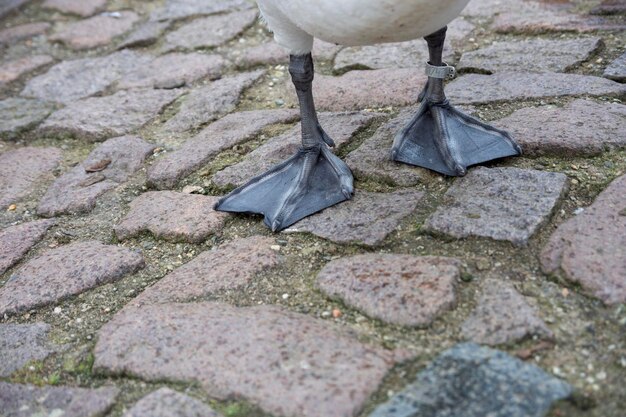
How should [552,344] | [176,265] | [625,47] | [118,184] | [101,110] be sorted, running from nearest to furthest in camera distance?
[552,344] < [176,265] < [118,184] < [625,47] < [101,110]

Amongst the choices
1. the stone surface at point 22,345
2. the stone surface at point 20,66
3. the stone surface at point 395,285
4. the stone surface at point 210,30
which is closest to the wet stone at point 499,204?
the stone surface at point 395,285

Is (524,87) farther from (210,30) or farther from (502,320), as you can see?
(210,30)

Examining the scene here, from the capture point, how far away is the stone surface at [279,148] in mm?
2688

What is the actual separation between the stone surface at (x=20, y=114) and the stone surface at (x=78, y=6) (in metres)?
1.04

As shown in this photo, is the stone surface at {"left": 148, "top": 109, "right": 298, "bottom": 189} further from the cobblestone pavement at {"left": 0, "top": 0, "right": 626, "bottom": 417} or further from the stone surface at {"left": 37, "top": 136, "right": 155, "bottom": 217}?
the stone surface at {"left": 37, "top": 136, "right": 155, "bottom": 217}

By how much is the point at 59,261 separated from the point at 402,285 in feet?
3.59

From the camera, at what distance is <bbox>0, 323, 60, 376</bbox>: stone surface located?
6.62 ft

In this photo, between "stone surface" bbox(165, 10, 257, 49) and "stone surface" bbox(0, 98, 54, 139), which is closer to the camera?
"stone surface" bbox(0, 98, 54, 139)

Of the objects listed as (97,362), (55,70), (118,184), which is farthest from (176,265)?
(55,70)

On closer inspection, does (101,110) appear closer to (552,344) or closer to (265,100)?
(265,100)

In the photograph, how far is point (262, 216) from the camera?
8.04ft

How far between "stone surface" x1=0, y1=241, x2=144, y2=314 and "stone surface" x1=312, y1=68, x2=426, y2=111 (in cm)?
110

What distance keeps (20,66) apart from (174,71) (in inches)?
33.9

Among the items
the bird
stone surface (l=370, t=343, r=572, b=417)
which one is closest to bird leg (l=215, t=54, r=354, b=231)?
the bird
